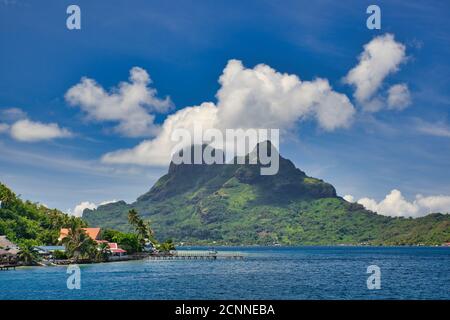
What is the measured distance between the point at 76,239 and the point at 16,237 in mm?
31676

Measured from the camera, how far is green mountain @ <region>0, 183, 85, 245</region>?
139738 millimetres

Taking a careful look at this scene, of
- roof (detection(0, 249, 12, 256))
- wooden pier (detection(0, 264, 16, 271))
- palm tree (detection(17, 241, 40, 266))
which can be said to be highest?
roof (detection(0, 249, 12, 256))

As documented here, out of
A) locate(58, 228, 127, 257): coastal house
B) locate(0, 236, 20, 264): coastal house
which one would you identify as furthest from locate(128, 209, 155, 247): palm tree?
locate(0, 236, 20, 264): coastal house

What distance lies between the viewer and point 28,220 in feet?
498

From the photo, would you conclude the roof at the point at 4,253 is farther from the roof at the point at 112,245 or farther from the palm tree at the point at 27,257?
the roof at the point at 112,245

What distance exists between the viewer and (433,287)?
76750 millimetres

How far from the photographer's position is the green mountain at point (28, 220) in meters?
140

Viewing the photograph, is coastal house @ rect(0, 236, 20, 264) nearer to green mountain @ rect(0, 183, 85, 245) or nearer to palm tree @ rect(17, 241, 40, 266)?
palm tree @ rect(17, 241, 40, 266)

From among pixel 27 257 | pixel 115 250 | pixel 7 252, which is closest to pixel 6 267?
pixel 7 252
